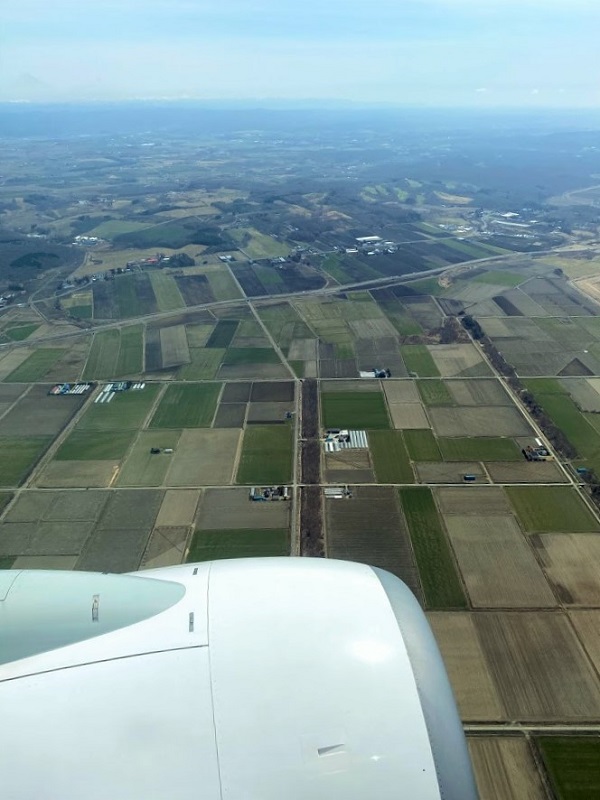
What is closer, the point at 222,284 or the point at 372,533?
the point at 372,533

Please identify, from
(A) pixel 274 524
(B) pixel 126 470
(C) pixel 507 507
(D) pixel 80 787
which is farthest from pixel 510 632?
(B) pixel 126 470

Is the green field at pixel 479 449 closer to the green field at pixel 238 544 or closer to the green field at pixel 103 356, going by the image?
the green field at pixel 238 544

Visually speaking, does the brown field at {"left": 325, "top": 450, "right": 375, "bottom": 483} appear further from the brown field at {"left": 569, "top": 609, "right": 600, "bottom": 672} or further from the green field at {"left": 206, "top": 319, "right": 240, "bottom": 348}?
the green field at {"left": 206, "top": 319, "right": 240, "bottom": 348}

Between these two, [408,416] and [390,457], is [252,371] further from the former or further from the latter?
[390,457]

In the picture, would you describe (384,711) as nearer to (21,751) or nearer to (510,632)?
(21,751)

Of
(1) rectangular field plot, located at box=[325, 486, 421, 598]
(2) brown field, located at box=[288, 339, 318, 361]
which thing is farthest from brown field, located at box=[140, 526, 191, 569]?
(2) brown field, located at box=[288, 339, 318, 361]

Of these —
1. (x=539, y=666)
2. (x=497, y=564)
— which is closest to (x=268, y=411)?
(x=497, y=564)

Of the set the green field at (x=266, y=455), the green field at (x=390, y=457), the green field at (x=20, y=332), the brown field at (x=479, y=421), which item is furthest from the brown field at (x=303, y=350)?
the green field at (x=20, y=332)
